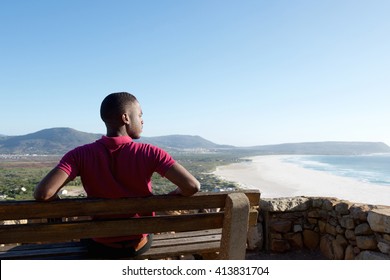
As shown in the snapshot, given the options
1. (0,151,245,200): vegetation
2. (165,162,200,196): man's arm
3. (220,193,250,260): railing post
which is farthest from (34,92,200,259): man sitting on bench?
(0,151,245,200): vegetation

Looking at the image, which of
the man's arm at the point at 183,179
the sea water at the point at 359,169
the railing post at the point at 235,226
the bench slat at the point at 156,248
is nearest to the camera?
the man's arm at the point at 183,179

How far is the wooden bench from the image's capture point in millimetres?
2004

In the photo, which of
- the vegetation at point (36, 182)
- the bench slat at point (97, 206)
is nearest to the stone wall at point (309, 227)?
the bench slat at point (97, 206)

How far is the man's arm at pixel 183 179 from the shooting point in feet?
6.96

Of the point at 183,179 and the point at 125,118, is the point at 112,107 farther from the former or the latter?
the point at 183,179

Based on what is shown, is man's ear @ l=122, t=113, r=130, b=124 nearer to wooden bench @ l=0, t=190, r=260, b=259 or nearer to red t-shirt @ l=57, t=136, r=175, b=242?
red t-shirt @ l=57, t=136, r=175, b=242

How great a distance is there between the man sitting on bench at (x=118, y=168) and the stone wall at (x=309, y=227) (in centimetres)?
344

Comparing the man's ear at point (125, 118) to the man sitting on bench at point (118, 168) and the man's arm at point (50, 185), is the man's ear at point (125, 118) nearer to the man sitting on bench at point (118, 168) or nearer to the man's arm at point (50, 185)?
the man sitting on bench at point (118, 168)

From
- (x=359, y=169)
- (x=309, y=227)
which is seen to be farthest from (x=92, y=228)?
(x=359, y=169)

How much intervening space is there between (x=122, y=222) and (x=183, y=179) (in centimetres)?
46
